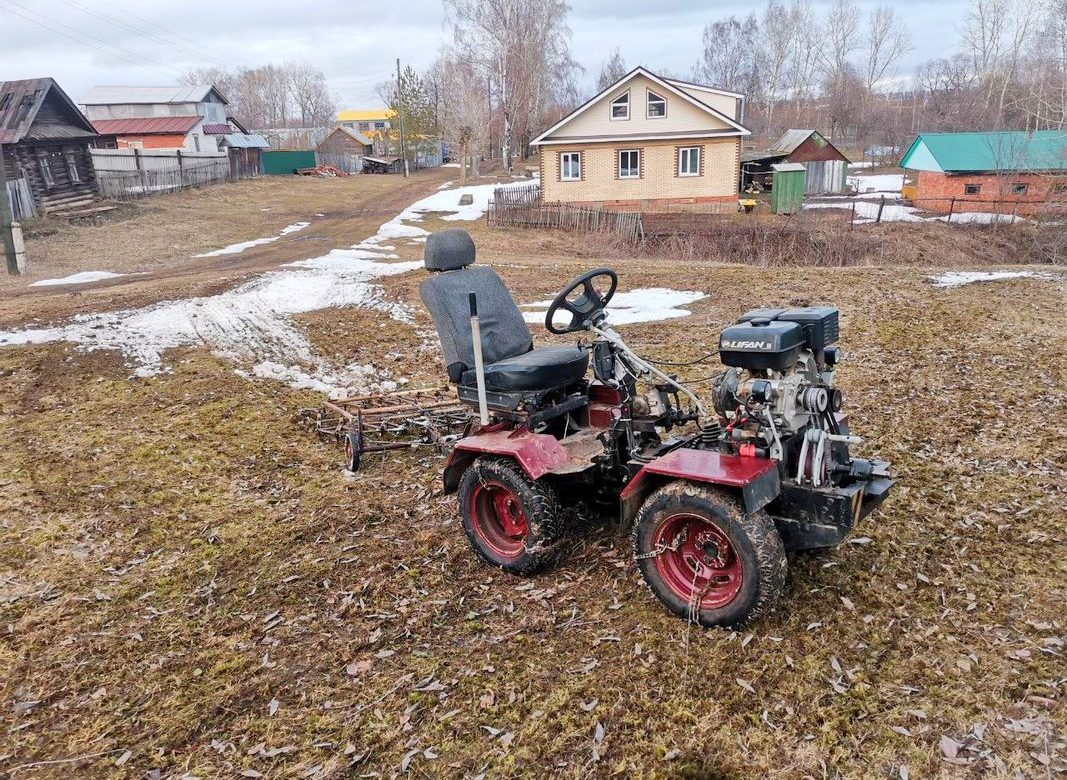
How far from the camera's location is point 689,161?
30.6 m

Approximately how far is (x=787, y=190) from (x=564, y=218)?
13.4 m

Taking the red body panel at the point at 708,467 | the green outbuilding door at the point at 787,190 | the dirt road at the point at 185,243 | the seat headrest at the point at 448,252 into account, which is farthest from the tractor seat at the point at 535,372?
the green outbuilding door at the point at 787,190

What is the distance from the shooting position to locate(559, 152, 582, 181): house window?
3114 centimetres

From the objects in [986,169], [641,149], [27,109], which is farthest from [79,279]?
[986,169]

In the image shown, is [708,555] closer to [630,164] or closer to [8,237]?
[8,237]

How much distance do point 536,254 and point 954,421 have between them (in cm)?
1497

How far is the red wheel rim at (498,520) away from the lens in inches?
193

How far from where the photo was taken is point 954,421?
22.9ft

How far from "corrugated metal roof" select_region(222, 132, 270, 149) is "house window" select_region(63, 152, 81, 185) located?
21.8 m

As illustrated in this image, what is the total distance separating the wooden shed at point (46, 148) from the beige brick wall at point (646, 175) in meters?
17.5

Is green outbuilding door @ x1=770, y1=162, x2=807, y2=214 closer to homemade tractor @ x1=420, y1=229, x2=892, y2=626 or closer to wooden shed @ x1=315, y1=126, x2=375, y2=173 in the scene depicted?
homemade tractor @ x1=420, y1=229, x2=892, y2=626

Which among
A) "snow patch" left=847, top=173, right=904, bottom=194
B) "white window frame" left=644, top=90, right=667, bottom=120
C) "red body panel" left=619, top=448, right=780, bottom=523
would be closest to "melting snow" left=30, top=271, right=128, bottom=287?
"red body panel" left=619, top=448, right=780, bottom=523

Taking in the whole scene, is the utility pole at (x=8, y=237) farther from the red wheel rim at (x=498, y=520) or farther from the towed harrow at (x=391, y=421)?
the red wheel rim at (x=498, y=520)

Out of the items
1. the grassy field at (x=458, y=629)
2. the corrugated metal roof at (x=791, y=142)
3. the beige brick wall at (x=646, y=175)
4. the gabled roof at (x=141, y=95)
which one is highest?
the gabled roof at (x=141, y=95)
